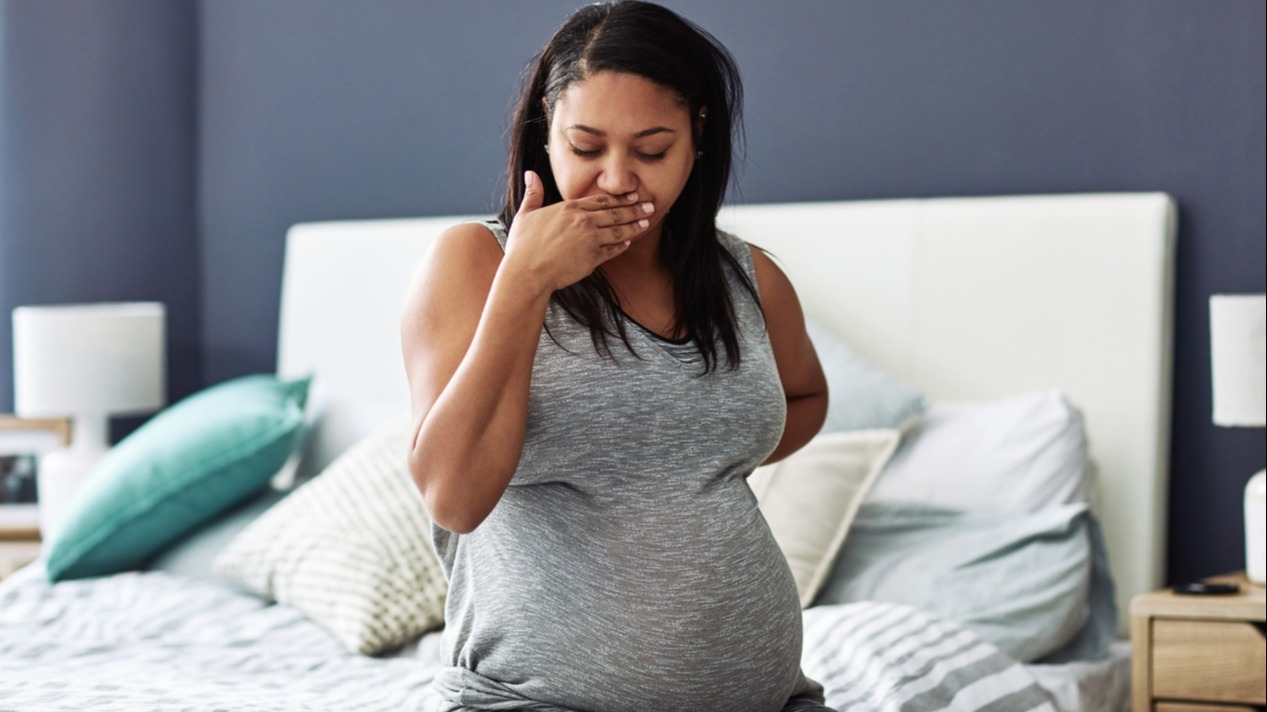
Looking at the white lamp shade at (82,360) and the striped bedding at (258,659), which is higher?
the white lamp shade at (82,360)

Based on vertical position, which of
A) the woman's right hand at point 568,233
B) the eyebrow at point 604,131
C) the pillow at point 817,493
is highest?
the eyebrow at point 604,131

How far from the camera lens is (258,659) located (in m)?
2.19

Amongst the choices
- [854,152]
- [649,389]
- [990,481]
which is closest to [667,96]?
[649,389]

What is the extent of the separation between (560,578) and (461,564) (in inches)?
5.7

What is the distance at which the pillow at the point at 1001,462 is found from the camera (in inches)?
95.3

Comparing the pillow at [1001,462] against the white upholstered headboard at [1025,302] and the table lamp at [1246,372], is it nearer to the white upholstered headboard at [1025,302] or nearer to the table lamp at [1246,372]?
the white upholstered headboard at [1025,302]

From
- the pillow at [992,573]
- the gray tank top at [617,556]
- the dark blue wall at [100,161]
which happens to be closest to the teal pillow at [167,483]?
the dark blue wall at [100,161]

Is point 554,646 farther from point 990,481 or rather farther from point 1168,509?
point 1168,509

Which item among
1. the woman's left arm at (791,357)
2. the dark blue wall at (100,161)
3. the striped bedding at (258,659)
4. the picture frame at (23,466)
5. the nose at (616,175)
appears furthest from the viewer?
the dark blue wall at (100,161)

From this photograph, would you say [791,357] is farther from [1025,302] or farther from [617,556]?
[1025,302]

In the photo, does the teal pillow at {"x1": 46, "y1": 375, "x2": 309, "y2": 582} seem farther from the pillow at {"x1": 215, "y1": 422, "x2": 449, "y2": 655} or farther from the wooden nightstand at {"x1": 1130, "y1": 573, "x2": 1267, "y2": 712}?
the wooden nightstand at {"x1": 1130, "y1": 573, "x2": 1267, "y2": 712}

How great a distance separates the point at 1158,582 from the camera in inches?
103

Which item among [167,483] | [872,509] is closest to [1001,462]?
[872,509]

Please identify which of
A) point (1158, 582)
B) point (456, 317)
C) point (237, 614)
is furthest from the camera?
point (1158, 582)
